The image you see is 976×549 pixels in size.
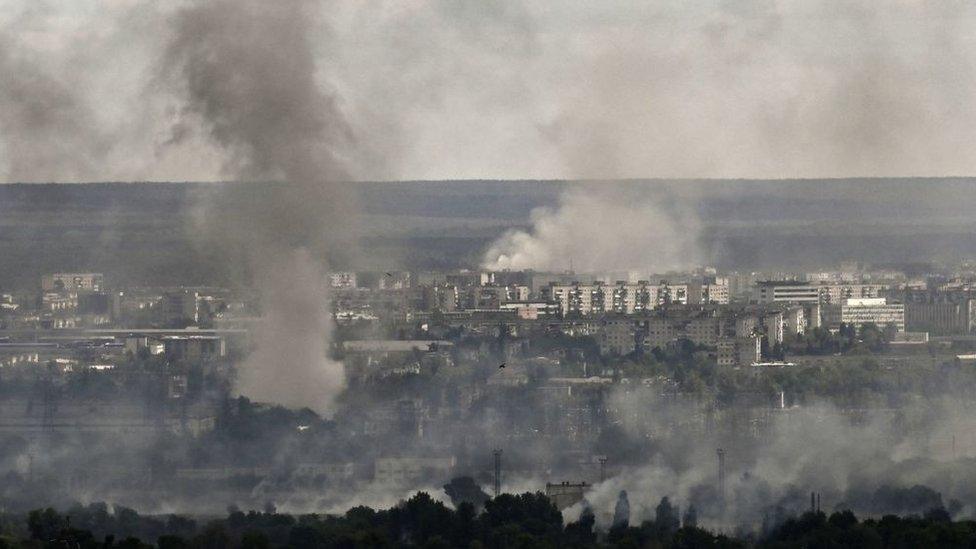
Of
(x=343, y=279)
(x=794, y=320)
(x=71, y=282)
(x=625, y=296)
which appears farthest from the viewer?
(x=71, y=282)

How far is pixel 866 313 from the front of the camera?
51469 mm

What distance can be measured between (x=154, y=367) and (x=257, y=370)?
4.06m

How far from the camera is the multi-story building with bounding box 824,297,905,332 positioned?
5025 centimetres

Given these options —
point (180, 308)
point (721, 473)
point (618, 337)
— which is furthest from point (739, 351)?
point (721, 473)

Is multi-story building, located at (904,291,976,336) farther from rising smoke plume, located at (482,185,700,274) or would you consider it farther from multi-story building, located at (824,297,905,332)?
rising smoke plume, located at (482,185,700,274)

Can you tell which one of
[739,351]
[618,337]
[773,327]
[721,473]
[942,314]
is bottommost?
[721,473]

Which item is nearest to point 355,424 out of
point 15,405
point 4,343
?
point 15,405

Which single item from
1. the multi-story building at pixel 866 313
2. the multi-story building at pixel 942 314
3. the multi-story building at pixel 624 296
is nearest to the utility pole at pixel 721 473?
the multi-story building at pixel 866 313

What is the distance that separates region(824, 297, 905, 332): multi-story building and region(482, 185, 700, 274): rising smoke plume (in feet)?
25.5

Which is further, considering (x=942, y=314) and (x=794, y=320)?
(x=942, y=314)

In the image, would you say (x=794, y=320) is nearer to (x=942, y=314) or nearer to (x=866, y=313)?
(x=866, y=313)

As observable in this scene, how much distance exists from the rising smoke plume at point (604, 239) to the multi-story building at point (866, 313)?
7.76 meters

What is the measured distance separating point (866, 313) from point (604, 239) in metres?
12.6

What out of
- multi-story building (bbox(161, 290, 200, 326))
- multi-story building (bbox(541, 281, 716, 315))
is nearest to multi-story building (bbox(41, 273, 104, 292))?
multi-story building (bbox(161, 290, 200, 326))
